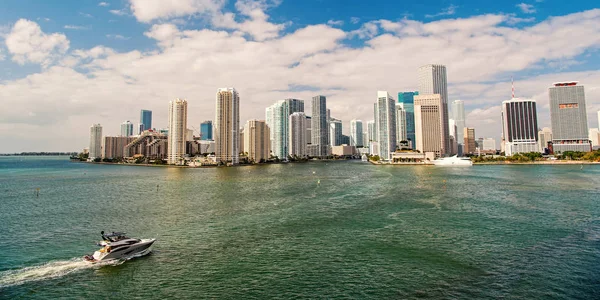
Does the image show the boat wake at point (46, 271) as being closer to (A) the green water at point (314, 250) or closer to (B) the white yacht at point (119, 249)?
(A) the green water at point (314, 250)

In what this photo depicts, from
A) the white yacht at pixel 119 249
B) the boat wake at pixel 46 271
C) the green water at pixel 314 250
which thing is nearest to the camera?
the green water at pixel 314 250

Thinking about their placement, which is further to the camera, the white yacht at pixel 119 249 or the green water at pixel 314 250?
the white yacht at pixel 119 249

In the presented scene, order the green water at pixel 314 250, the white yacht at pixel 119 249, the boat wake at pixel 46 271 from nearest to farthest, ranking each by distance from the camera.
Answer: the green water at pixel 314 250, the boat wake at pixel 46 271, the white yacht at pixel 119 249

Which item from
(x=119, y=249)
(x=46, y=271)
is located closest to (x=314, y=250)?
(x=119, y=249)

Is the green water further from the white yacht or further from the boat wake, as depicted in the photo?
the white yacht

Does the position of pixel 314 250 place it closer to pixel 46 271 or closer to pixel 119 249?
pixel 119 249

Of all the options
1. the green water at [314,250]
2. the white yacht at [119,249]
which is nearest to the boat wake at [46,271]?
the green water at [314,250]

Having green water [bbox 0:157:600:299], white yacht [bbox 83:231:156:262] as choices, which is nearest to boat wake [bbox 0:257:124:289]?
green water [bbox 0:157:600:299]
